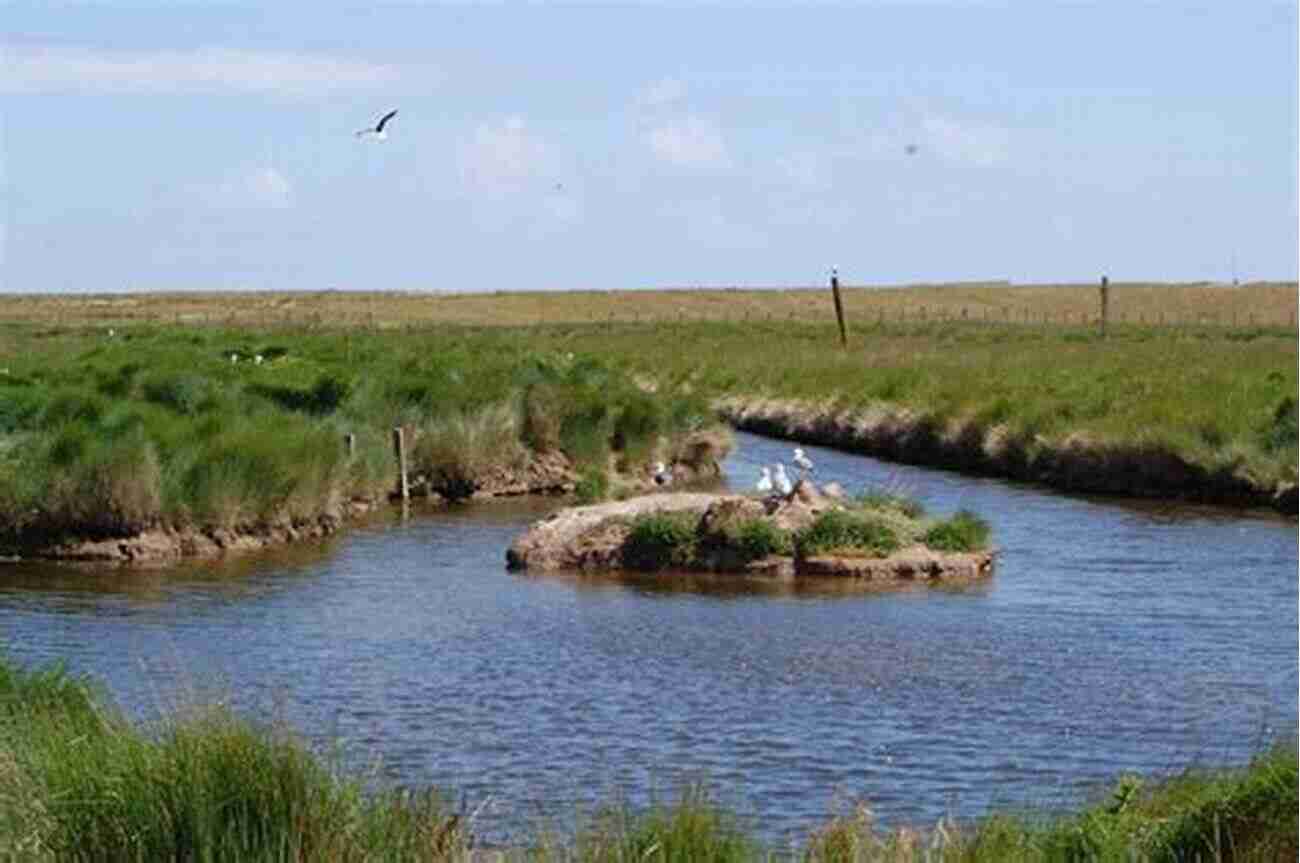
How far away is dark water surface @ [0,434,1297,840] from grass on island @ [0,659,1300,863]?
0.85 meters

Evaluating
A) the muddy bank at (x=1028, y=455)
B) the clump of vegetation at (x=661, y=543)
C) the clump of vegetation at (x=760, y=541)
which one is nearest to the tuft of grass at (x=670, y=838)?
the clump of vegetation at (x=760, y=541)

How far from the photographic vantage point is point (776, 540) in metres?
28.0

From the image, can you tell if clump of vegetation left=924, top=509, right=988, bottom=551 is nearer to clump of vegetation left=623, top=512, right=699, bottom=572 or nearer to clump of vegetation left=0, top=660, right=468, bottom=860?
clump of vegetation left=623, top=512, right=699, bottom=572

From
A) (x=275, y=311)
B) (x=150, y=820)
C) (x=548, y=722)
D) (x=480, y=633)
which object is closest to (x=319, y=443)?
(x=480, y=633)

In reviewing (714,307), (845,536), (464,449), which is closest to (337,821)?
(845,536)

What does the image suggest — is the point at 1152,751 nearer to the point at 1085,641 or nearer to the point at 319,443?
the point at 1085,641

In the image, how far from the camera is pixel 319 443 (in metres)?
33.1

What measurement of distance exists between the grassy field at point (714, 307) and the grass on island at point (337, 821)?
91718 millimetres

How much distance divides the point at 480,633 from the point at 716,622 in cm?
231

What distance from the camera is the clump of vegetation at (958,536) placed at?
28453mm

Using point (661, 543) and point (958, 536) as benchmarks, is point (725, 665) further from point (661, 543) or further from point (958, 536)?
point (958, 536)

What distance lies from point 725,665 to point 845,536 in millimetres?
6496

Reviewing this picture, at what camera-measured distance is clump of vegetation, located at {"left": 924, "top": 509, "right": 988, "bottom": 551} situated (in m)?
28.5

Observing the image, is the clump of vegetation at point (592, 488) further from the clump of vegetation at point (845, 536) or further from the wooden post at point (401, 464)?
the clump of vegetation at point (845, 536)
